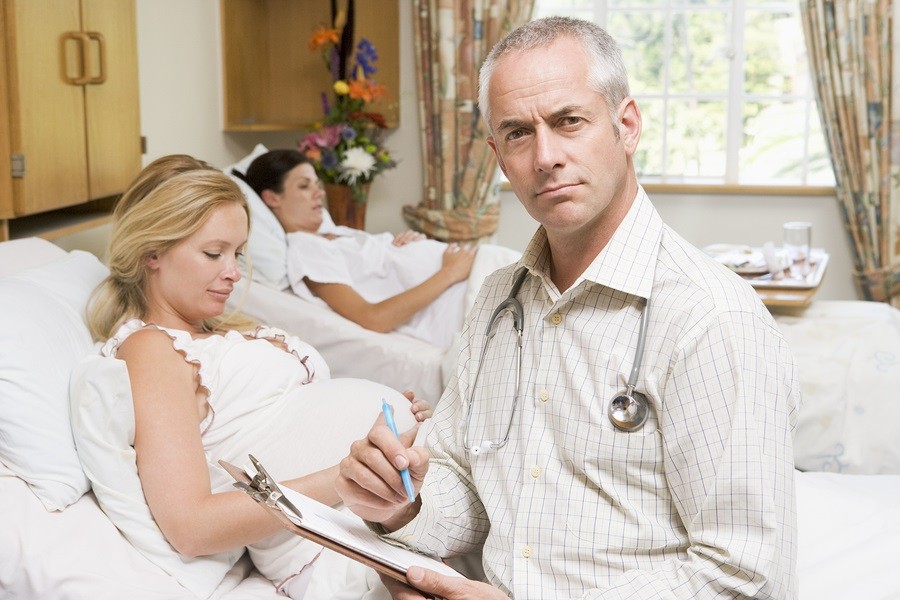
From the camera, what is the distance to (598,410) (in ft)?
4.20

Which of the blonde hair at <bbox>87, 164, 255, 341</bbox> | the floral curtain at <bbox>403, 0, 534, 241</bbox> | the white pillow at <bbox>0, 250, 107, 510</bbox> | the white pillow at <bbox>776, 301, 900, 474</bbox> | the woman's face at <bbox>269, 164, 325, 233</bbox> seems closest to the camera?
the white pillow at <bbox>0, 250, 107, 510</bbox>

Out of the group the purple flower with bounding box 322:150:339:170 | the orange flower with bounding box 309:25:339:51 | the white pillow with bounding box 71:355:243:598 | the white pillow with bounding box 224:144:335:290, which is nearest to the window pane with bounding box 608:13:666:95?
the orange flower with bounding box 309:25:339:51

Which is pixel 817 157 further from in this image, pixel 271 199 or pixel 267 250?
pixel 267 250

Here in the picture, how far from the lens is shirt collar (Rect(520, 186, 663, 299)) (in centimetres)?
128

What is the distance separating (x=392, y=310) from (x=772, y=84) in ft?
8.67

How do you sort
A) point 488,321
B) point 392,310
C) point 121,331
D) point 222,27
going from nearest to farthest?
point 488,321, point 121,331, point 392,310, point 222,27

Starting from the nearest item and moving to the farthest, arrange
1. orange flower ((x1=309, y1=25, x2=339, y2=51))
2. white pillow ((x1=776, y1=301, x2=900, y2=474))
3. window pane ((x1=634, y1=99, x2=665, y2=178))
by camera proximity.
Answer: white pillow ((x1=776, y1=301, x2=900, y2=474)) → orange flower ((x1=309, y1=25, x2=339, y2=51)) → window pane ((x1=634, y1=99, x2=665, y2=178))

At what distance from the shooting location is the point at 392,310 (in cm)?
320

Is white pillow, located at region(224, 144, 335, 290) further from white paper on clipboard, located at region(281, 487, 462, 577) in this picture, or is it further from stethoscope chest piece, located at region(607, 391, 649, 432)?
stethoscope chest piece, located at region(607, 391, 649, 432)

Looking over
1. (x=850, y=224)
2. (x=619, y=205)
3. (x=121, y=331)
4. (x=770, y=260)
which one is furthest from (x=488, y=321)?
(x=850, y=224)

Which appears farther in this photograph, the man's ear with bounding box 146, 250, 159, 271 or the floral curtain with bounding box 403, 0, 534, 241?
the floral curtain with bounding box 403, 0, 534, 241

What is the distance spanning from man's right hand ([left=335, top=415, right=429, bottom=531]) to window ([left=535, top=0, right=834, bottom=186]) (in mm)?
3885

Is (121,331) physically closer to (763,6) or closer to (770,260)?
(770,260)

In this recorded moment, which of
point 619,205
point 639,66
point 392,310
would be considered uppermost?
point 639,66
